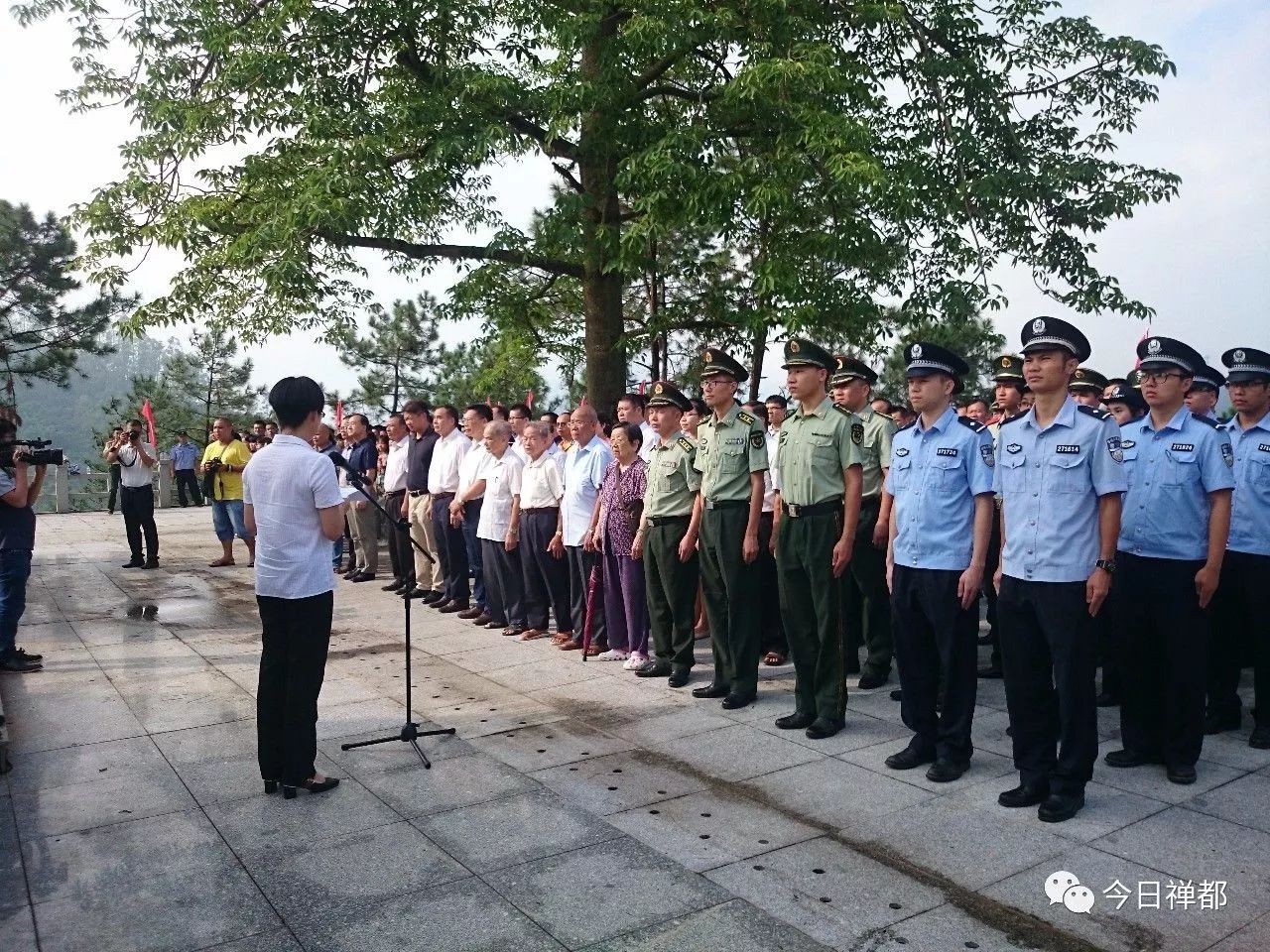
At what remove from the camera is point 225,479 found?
12531mm

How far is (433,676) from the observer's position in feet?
23.1

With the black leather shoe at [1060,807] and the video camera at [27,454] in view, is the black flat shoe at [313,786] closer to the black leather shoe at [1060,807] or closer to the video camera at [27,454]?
the black leather shoe at [1060,807]

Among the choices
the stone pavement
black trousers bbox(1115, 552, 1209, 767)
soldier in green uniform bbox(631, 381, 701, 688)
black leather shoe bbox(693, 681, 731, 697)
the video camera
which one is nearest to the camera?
the stone pavement

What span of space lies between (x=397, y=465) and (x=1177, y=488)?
7.55 meters

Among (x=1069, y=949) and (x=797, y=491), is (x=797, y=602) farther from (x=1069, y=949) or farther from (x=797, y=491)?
(x=1069, y=949)

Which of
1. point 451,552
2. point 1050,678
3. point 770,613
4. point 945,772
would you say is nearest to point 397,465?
point 451,552

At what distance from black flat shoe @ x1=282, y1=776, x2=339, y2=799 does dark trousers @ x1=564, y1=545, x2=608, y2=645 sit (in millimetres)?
2936

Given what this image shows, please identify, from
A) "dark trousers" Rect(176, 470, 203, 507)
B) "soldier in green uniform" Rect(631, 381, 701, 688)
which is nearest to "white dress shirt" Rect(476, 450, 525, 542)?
"soldier in green uniform" Rect(631, 381, 701, 688)

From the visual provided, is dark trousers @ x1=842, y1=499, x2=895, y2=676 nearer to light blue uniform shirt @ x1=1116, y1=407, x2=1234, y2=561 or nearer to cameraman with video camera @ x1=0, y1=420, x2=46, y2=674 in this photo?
light blue uniform shirt @ x1=1116, y1=407, x2=1234, y2=561

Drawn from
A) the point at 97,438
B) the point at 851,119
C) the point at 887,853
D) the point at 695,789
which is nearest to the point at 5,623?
the point at 695,789

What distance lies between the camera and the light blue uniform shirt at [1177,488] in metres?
4.77

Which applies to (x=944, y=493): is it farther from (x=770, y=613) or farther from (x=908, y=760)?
(x=770, y=613)

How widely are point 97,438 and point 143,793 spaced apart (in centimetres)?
4299

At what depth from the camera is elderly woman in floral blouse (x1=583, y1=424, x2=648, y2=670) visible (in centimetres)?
722
